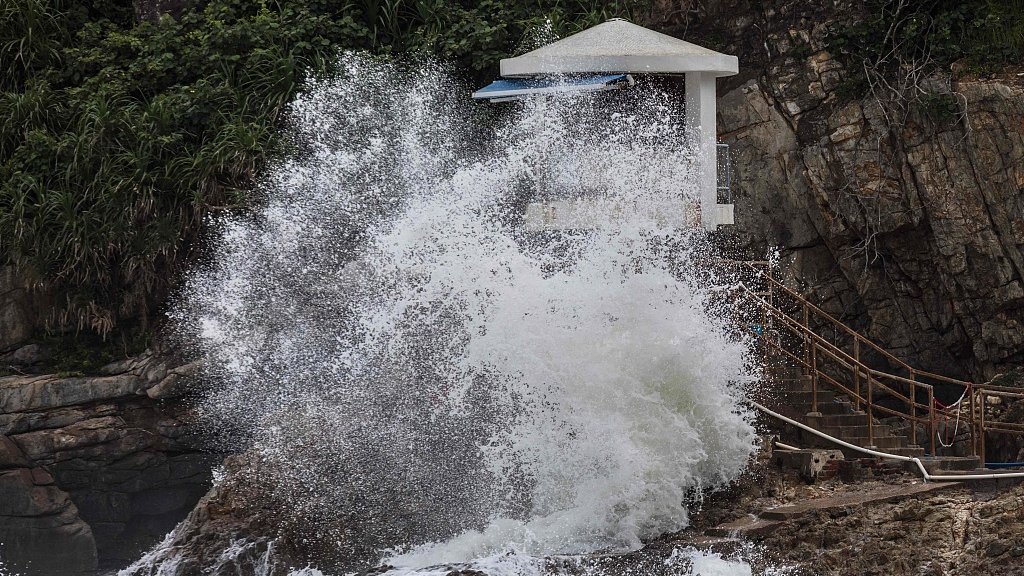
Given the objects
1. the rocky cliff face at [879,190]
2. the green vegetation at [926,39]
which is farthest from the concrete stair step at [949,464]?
the green vegetation at [926,39]

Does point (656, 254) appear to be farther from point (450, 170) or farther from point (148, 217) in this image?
point (148, 217)

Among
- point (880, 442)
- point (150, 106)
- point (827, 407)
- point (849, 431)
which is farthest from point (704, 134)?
point (150, 106)

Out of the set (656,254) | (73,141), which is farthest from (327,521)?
(73,141)

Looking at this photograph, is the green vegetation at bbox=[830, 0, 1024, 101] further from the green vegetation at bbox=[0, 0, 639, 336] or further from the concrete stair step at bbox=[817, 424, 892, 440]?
the concrete stair step at bbox=[817, 424, 892, 440]

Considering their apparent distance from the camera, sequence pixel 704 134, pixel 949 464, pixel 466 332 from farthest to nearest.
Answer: pixel 704 134
pixel 466 332
pixel 949 464

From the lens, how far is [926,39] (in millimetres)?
14422

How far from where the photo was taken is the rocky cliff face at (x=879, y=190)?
45.7 feet

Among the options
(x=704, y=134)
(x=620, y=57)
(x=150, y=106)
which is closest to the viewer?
(x=620, y=57)

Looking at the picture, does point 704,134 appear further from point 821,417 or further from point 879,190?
point 879,190

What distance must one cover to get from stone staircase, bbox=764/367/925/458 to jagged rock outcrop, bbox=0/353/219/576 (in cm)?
667

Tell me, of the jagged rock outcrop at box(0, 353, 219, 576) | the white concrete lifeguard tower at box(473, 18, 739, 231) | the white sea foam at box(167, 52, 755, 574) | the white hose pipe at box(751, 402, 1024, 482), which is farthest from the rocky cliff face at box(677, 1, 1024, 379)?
the jagged rock outcrop at box(0, 353, 219, 576)

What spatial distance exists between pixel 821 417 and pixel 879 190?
4.84 meters

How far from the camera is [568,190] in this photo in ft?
40.0

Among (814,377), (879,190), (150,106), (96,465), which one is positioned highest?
(150,106)
